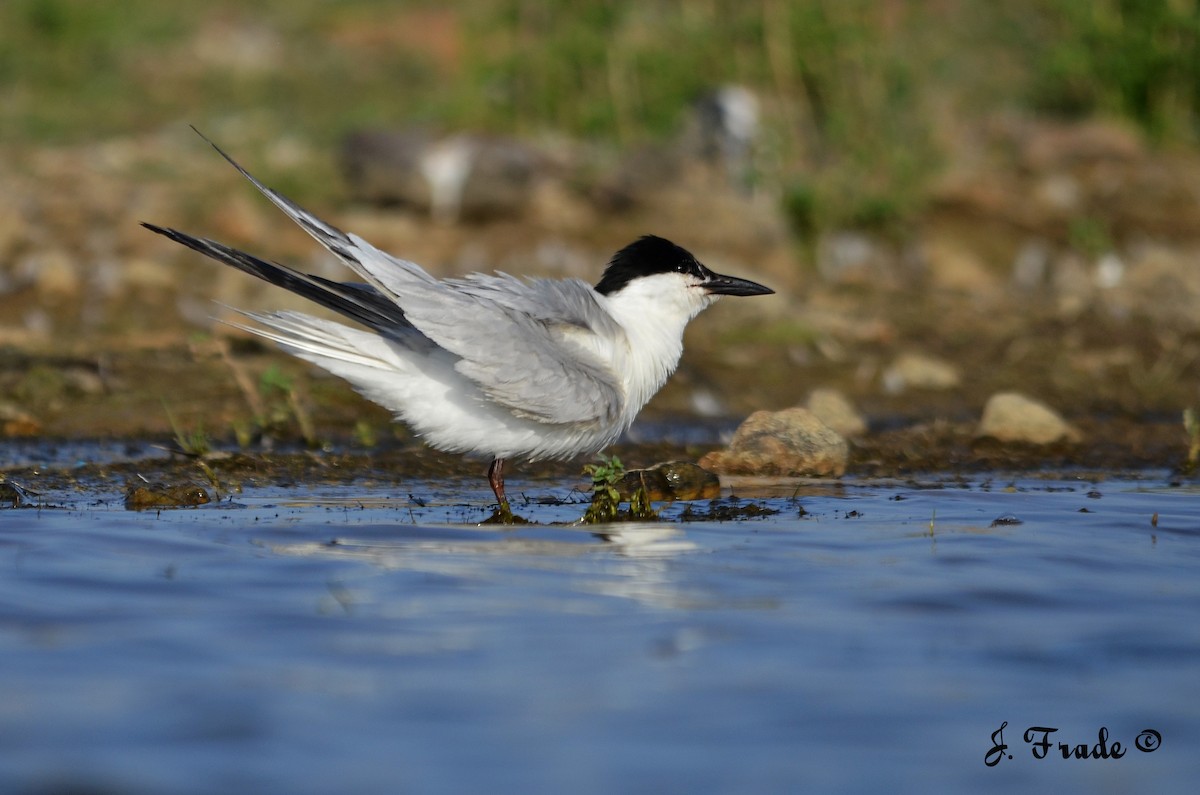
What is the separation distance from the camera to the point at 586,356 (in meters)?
5.00

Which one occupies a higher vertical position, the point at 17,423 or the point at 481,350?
the point at 481,350

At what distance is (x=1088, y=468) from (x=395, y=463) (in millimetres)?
2643

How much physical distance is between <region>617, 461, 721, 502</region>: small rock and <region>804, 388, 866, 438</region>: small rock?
1291 mm

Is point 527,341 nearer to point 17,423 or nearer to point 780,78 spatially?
point 17,423

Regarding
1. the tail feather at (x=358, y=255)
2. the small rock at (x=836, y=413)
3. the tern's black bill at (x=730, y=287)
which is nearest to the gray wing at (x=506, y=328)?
the tail feather at (x=358, y=255)

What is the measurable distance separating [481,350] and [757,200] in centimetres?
582

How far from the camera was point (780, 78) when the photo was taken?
10.2 metres

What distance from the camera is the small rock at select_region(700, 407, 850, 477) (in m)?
5.71

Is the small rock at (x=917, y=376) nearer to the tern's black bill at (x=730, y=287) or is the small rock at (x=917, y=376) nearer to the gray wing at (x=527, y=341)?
the tern's black bill at (x=730, y=287)

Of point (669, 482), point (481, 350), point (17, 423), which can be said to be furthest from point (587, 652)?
point (17, 423)

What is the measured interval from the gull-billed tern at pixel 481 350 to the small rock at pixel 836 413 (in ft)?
4.48

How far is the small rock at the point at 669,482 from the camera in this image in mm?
5223

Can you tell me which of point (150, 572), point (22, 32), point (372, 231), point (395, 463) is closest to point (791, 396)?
point (395, 463)
